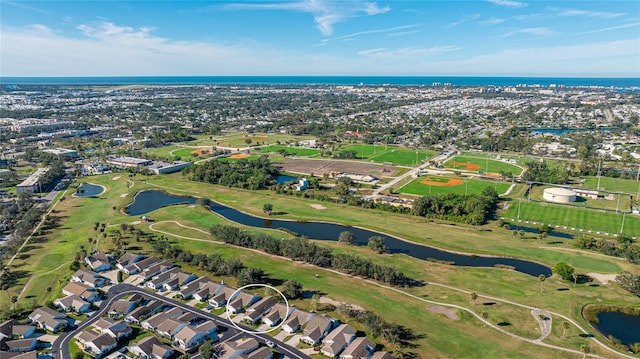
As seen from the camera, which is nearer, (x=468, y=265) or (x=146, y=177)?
(x=468, y=265)

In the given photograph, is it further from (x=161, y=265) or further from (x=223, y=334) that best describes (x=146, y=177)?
(x=223, y=334)

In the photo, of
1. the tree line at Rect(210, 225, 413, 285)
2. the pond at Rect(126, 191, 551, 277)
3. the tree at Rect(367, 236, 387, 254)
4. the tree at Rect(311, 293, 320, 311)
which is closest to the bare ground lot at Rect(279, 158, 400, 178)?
the pond at Rect(126, 191, 551, 277)

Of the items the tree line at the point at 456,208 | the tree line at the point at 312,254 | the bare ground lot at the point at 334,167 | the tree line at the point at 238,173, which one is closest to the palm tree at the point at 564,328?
the tree line at the point at 312,254

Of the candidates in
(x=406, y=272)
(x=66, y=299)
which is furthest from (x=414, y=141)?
(x=66, y=299)

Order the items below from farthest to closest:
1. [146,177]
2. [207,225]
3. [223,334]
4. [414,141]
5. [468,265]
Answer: [414,141], [146,177], [207,225], [468,265], [223,334]

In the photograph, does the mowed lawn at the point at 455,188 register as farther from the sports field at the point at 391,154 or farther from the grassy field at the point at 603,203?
the sports field at the point at 391,154

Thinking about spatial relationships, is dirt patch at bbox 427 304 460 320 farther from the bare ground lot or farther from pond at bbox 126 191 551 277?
the bare ground lot
